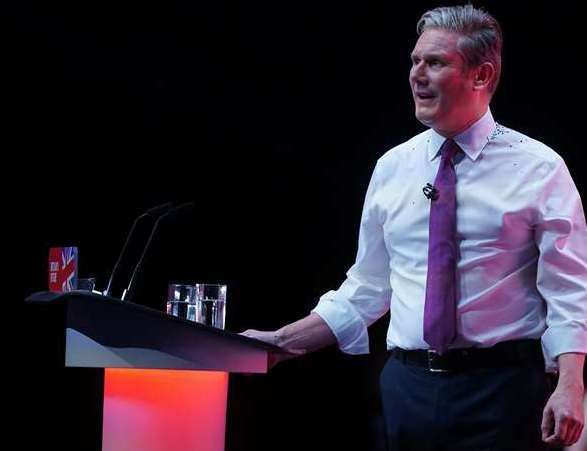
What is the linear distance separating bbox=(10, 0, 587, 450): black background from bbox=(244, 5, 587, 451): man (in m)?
1.39

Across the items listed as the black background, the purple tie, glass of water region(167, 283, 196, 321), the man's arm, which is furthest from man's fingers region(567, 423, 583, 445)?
the black background

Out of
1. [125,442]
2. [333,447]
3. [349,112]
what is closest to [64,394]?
[333,447]

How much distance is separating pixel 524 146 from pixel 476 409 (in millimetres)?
599

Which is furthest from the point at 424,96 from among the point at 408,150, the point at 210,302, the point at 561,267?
the point at 210,302

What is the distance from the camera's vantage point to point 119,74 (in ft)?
12.4

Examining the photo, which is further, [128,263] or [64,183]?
[128,263]

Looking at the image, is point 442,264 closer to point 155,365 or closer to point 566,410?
point 566,410

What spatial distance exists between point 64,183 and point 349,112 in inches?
44.8

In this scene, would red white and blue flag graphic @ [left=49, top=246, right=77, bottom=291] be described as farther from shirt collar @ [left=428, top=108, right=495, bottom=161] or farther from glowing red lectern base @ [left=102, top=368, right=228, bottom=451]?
shirt collar @ [left=428, top=108, right=495, bottom=161]

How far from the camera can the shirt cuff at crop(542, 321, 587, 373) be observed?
1997 millimetres

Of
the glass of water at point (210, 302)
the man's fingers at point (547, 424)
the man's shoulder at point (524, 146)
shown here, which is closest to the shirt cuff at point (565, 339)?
the man's fingers at point (547, 424)

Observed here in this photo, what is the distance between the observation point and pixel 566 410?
6.26 ft

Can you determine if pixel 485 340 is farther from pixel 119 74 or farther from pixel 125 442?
pixel 119 74

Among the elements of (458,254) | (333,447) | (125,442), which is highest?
(458,254)
